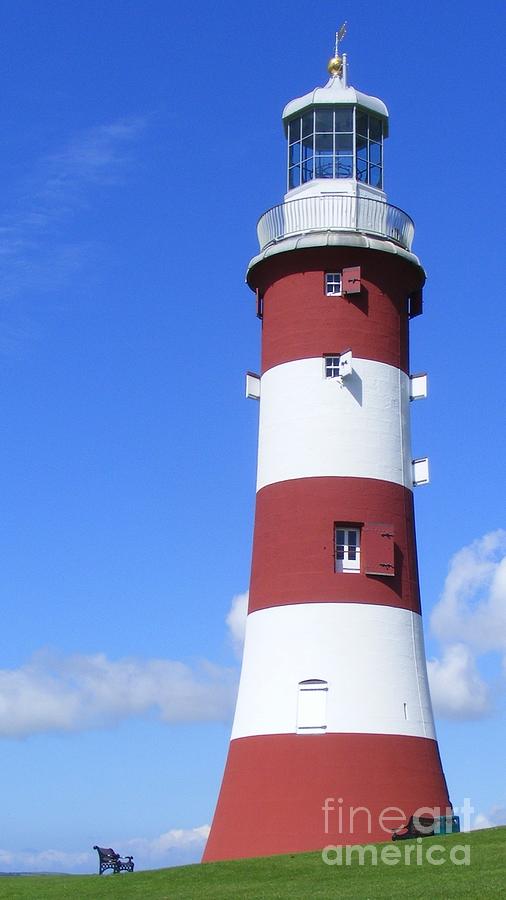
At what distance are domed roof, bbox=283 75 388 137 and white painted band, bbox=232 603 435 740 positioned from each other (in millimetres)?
12690

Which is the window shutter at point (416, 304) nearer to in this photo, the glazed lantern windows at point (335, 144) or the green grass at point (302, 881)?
the glazed lantern windows at point (335, 144)

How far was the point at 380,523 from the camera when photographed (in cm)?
2925

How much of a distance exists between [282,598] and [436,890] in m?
10.6

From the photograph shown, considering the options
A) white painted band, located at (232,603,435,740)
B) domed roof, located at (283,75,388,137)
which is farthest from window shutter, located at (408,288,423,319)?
white painted band, located at (232,603,435,740)

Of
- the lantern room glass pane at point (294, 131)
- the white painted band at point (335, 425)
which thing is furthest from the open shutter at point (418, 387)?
the lantern room glass pane at point (294, 131)

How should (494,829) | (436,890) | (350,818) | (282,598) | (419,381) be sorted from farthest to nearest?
(419,381), (282,598), (350,818), (494,829), (436,890)

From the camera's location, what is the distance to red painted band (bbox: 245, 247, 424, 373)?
99.3 ft

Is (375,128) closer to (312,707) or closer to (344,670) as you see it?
(344,670)

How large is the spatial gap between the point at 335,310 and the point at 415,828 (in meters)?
12.0

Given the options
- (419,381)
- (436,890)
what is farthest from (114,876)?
(419,381)

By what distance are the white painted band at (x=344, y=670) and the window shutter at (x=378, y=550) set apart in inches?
33.4

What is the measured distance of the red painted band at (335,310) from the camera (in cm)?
3028

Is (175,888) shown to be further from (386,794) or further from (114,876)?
(386,794)

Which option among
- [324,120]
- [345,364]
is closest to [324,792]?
[345,364]
